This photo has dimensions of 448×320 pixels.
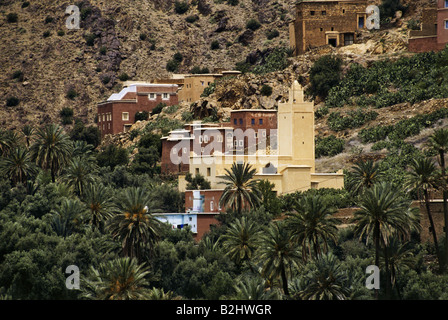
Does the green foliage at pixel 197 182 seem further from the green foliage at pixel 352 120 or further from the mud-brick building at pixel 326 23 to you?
the mud-brick building at pixel 326 23

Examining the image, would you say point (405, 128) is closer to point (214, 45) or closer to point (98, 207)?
point (98, 207)

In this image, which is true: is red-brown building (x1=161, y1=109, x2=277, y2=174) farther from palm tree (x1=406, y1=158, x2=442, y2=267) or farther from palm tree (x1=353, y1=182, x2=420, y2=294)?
palm tree (x1=353, y1=182, x2=420, y2=294)

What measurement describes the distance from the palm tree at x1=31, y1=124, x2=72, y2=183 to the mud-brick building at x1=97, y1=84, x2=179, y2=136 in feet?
94.7

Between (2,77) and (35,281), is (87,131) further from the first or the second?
(35,281)

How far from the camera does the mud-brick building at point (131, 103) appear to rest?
467ft

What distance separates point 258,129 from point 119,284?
38589 millimetres

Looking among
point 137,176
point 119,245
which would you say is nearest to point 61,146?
point 137,176

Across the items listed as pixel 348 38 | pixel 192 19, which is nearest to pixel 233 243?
pixel 348 38

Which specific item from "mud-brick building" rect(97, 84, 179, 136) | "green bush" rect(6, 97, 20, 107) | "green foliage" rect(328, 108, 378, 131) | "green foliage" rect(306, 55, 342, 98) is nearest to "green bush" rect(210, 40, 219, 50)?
"green bush" rect(6, 97, 20, 107)

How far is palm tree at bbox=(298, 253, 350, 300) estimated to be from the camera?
267ft

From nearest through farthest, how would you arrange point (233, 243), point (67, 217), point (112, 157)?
point (233, 243), point (67, 217), point (112, 157)

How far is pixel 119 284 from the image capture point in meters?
81.1

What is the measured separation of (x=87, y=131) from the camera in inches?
5699

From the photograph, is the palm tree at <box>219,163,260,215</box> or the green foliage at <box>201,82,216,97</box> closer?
the palm tree at <box>219,163,260,215</box>
